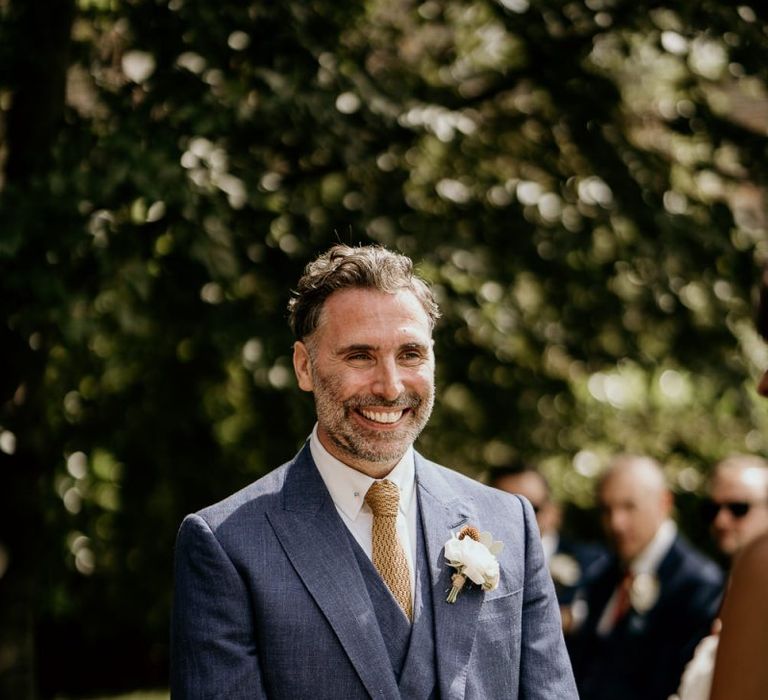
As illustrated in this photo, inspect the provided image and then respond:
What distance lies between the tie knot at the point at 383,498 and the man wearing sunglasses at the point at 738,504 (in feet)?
9.37

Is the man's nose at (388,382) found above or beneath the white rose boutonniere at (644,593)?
above

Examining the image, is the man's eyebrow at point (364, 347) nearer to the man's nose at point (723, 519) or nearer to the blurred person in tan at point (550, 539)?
the man's nose at point (723, 519)

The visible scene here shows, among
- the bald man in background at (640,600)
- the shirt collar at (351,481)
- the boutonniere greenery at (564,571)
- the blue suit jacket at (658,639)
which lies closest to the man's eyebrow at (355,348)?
the shirt collar at (351,481)

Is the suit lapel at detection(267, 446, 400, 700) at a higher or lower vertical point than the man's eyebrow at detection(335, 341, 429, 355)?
lower

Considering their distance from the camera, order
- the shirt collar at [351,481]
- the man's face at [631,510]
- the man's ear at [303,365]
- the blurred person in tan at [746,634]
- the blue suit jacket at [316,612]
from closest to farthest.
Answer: the blurred person in tan at [746,634] < the blue suit jacket at [316,612] < the shirt collar at [351,481] < the man's ear at [303,365] < the man's face at [631,510]

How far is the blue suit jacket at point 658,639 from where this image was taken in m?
5.29

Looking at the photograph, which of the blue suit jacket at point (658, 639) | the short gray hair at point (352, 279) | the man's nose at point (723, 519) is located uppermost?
the short gray hair at point (352, 279)

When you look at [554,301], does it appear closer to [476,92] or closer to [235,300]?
[476,92]

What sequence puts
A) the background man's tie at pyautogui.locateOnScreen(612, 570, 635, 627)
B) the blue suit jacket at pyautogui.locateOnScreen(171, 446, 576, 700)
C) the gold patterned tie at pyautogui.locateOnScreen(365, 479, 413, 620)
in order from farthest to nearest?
the background man's tie at pyautogui.locateOnScreen(612, 570, 635, 627), the gold patterned tie at pyautogui.locateOnScreen(365, 479, 413, 620), the blue suit jacket at pyautogui.locateOnScreen(171, 446, 576, 700)

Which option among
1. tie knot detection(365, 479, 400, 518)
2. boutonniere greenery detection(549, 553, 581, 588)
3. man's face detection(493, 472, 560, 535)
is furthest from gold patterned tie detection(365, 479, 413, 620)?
boutonniere greenery detection(549, 553, 581, 588)

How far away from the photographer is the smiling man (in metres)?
2.83

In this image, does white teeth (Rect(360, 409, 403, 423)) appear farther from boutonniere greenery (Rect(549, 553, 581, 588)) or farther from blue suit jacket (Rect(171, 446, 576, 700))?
boutonniere greenery (Rect(549, 553, 581, 588))

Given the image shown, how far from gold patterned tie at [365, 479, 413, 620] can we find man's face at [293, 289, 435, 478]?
0.07m

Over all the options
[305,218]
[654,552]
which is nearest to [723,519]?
[654,552]
